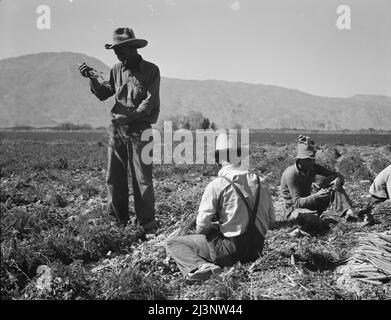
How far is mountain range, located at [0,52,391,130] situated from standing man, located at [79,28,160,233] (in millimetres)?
126261

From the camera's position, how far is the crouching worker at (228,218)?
3.54 metres

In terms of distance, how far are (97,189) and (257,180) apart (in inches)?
199

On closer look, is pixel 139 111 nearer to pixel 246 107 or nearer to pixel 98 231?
pixel 98 231

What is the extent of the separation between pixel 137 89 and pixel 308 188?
2.41 metres

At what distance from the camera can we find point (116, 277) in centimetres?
356

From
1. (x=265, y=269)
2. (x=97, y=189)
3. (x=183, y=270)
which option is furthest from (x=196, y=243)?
(x=97, y=189)

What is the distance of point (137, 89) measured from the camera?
203 inches

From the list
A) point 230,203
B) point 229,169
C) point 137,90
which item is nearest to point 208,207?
point 230,203

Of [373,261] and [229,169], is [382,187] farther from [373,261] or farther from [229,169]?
[229,169]

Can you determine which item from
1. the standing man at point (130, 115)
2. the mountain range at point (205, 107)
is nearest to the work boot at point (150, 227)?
the standing man at point (130, 115)

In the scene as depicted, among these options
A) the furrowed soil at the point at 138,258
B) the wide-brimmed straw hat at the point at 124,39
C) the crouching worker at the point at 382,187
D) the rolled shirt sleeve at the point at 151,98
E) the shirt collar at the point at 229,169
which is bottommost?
the furrowed soil at the point at 138,258

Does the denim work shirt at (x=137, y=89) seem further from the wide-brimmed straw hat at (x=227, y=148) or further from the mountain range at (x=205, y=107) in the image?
the mountain range at (x=205, y=107)

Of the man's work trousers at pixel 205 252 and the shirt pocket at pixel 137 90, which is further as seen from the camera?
the shirt pocket at pixel 137 90

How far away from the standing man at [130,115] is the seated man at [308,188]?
1.70 meters
